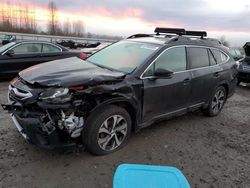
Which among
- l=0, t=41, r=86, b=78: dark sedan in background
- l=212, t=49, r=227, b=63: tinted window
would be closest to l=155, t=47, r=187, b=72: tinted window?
l=212, t=49, r=227, b=63: tinted window

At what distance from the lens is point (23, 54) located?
757 centimetres

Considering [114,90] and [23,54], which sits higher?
[23,54]

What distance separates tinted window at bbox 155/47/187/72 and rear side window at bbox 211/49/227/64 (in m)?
1.18

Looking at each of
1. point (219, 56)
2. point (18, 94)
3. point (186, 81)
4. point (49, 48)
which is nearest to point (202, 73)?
point (186, 81)

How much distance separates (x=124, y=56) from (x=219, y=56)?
2428 mm

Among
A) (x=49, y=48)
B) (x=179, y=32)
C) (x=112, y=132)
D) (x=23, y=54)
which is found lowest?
(x=112, y=132)

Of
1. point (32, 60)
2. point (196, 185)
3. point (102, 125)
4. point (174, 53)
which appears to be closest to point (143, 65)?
point (174, 53)

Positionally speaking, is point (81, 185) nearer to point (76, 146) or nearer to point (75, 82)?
point (76, 146)

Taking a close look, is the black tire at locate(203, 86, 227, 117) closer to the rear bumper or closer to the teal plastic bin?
the teal plastic bin

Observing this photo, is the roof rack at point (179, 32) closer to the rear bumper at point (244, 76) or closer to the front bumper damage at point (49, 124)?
the front bumper damage at point (49, 124)

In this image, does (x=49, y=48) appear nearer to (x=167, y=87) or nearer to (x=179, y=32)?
(x=179, y=32)

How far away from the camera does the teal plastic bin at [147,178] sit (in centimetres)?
240

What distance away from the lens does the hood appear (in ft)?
9.94

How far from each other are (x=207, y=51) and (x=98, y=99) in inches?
115
